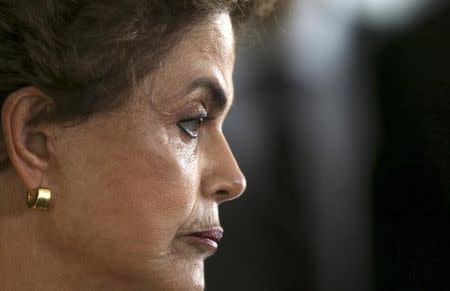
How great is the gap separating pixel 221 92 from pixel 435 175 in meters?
0.70

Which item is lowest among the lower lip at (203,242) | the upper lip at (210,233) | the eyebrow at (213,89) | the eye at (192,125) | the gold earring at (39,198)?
the lower lip at (203,242)

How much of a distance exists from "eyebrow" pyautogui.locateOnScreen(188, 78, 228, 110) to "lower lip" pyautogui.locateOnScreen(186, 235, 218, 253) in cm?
18

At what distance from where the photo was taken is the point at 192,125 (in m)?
1.29

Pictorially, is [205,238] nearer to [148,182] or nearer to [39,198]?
[148,182]

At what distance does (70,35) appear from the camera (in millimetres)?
1222

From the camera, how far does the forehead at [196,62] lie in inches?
49.7

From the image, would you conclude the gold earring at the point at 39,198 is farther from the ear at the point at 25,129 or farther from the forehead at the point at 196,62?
the forehead at the point at 196,62

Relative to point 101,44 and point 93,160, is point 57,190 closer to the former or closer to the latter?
point 93,160

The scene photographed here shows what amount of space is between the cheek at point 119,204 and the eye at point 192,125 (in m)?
0.06

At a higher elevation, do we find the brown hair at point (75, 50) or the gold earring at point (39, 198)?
the brown hair at point (75, 50)

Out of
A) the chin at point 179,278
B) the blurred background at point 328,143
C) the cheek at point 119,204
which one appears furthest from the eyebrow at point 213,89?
the blurred background at point 328,143

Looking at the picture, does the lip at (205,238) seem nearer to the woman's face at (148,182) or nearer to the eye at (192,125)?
the woman's face at (148,182)

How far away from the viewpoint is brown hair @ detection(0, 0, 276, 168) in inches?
47.9

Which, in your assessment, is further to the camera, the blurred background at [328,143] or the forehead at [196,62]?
the blurred background at [328,143]
